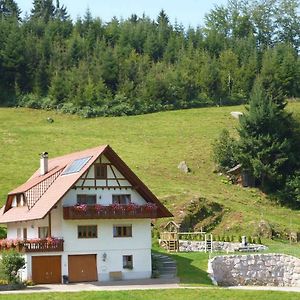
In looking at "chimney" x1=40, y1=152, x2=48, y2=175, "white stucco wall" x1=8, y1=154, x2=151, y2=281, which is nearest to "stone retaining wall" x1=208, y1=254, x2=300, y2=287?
"white stucco wall" x1=8, y1=154, x2=151, y2=281

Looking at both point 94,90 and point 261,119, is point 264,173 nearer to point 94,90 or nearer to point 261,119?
point 261,119

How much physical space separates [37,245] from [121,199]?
20.5 feet

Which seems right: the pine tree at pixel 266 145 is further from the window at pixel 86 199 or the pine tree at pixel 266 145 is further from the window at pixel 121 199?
the window at pixel 86 199

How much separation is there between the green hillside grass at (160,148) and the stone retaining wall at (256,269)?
471 inches

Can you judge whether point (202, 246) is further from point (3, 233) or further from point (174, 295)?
point (174, 295)

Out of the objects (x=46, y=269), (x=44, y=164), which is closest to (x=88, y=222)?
(x=46, y=269)

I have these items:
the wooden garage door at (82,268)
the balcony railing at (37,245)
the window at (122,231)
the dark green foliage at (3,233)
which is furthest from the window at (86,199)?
the dark green foliage at (3,233)

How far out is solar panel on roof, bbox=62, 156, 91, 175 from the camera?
152ft

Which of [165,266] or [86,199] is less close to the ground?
[86,199]

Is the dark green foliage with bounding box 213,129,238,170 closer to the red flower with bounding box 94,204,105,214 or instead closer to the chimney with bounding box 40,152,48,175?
the chimney with bounding box 40,152,48,175

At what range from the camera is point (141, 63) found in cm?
11944

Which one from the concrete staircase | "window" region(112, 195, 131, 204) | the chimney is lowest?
the concrete staircase

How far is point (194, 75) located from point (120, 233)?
231 feet

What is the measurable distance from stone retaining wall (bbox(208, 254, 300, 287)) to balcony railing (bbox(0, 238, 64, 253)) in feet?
30.2
